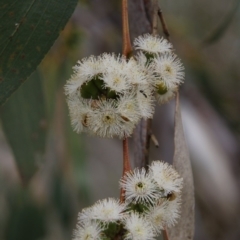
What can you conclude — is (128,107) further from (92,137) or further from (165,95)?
(92,137)

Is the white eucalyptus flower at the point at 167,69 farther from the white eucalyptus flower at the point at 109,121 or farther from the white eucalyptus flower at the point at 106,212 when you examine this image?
the white eucalyptus flower at the point at 106,212

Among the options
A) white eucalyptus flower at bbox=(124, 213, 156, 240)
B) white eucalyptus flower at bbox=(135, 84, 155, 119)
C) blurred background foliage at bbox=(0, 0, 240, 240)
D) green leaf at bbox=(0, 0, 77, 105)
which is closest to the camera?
white eucalyptus flower at bbox=(124, 213, 156, 240)

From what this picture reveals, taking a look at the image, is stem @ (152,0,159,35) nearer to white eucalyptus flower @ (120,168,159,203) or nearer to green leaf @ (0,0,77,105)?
green leaf @ (0,0,77,105)

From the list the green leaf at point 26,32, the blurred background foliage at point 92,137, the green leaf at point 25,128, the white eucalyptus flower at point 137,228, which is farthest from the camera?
the blurred background foliage at point 92,137

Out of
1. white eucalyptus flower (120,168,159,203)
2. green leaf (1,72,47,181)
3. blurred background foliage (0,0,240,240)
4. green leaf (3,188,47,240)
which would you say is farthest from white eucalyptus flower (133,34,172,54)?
green leaf (3,188,47,240)

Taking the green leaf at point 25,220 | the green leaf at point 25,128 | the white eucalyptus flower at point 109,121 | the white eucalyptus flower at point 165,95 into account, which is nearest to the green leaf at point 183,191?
the white eucalyptus flower at point 165,95

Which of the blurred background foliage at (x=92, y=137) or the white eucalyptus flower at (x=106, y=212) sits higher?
the blurred background foliage at (x=92, y=137)
